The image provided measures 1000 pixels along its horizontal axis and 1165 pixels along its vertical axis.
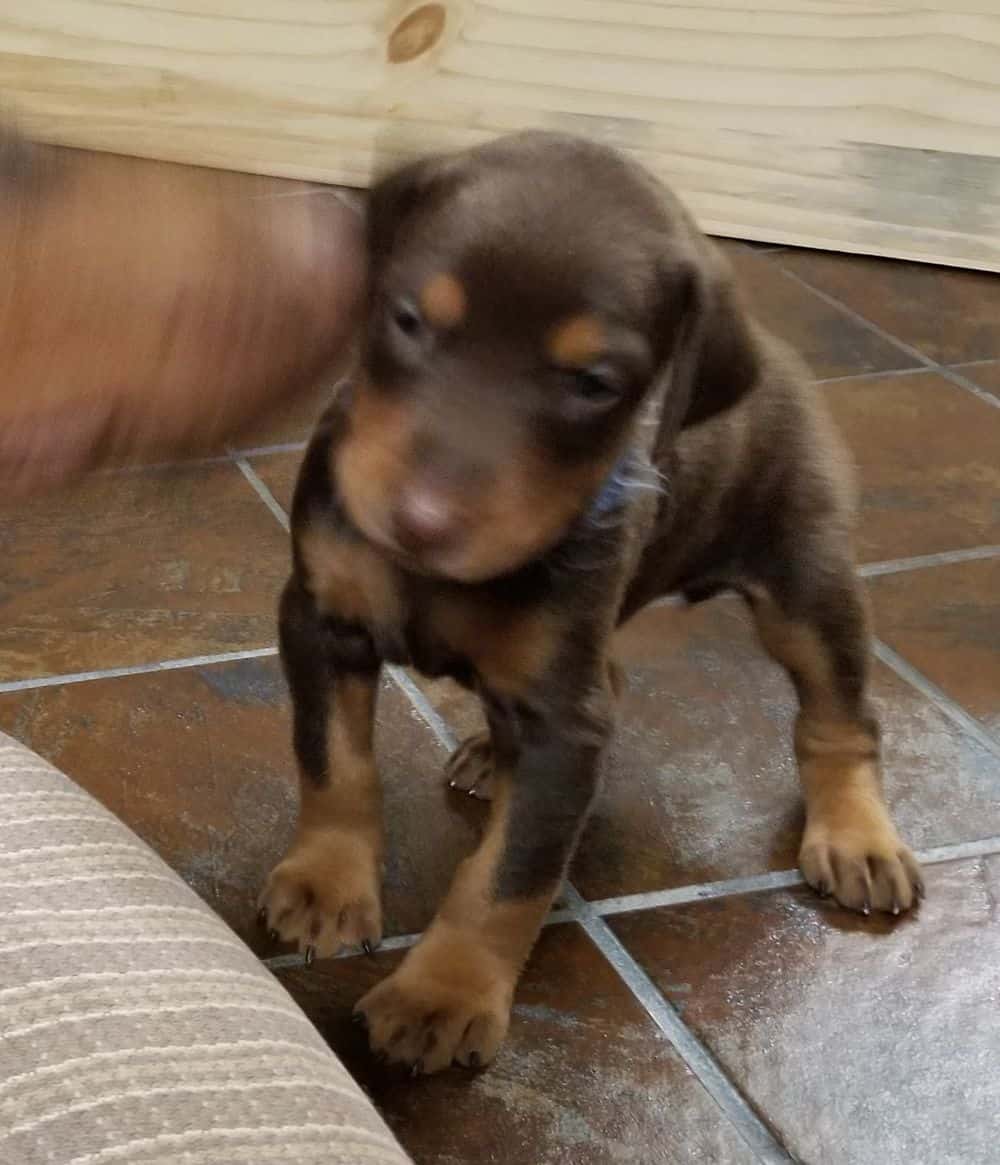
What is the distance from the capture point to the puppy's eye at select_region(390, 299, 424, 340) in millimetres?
1373

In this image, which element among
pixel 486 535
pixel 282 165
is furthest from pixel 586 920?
pixel 282 165

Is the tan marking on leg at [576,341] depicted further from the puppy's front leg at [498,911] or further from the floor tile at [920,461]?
the floor tile at [920,461]

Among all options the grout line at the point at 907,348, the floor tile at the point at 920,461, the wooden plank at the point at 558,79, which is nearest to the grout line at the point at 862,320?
the grout line at the point at 907,348

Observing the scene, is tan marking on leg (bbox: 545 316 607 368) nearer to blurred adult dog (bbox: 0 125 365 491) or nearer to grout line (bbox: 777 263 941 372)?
blurred adult dog (bbox: 0 125 365 491)

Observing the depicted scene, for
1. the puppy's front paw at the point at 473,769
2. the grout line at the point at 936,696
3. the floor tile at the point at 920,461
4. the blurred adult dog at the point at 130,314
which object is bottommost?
the floor tile at the point at 920,461

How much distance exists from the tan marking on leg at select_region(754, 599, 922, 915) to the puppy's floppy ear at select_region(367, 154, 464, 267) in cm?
79

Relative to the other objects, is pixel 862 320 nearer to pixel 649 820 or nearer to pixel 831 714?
pixel 831 714

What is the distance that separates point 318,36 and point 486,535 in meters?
2.81

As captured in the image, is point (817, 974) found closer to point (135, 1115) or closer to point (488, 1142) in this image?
point (488, 1142)

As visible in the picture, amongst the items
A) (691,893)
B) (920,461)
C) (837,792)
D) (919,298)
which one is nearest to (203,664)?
(691,893)

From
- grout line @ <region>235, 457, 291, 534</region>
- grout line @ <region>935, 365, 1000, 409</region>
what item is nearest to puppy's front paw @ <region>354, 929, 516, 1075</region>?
grout line @ <region>235, 457, 291, 534</region>

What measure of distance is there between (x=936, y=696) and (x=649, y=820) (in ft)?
1.86

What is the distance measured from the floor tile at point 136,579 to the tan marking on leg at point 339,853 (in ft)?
1.75

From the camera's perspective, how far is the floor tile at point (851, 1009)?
5.18 feet
